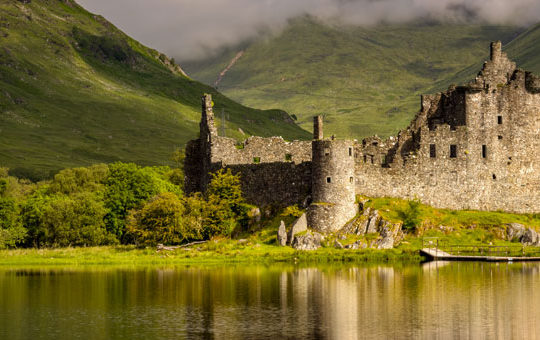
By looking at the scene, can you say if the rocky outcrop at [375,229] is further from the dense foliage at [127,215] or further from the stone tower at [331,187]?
the dense foliage at [127,215]

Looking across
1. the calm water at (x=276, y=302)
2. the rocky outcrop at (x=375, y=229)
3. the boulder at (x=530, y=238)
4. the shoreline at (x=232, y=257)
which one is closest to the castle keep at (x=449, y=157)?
the rocky outcrop at (x=375, y=229)

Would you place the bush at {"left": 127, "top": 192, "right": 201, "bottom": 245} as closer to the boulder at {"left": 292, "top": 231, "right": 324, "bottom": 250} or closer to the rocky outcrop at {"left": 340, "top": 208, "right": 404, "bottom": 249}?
the boulder at {"left": 292, "top": 231, "right": 324, "bottom": 250}

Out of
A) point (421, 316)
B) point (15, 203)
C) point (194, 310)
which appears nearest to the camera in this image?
point (421, 316)

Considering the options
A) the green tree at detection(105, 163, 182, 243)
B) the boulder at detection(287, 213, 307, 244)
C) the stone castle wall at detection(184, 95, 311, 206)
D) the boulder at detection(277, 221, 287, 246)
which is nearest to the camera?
the boulder at detection(277, 221, 287, 246)

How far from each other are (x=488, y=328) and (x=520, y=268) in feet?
83.2

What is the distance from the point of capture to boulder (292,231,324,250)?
254 ft

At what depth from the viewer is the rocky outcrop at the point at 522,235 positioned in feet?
268

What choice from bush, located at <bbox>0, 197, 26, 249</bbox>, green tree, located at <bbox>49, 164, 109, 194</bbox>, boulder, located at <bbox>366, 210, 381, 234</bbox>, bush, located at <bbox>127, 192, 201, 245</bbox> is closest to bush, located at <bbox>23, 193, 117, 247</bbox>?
bush, located at <bbox>0, 197, 26, 249</bbox>

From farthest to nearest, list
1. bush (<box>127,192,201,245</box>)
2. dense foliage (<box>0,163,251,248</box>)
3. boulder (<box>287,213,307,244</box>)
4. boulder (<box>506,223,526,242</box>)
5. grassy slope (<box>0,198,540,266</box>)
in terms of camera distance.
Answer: dense foliage (<box>0,163,251,248</box>)
bush (<box>127,192,201,245</box>)
boulder (<box>506,223,526,242</box>)
boulder (<box>287,213,307,244</box>)
grassy slope (<box>0,198,540,266</box>)

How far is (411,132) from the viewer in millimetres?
88625

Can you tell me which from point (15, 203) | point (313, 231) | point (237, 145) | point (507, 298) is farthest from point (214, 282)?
point (15, 203)

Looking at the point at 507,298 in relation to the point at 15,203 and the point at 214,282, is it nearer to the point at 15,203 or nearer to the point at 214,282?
the point at 214,282

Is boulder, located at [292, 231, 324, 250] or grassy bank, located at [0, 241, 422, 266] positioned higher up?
boulder, located at [292, 231, 324, 250]

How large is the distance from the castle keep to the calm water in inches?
504
